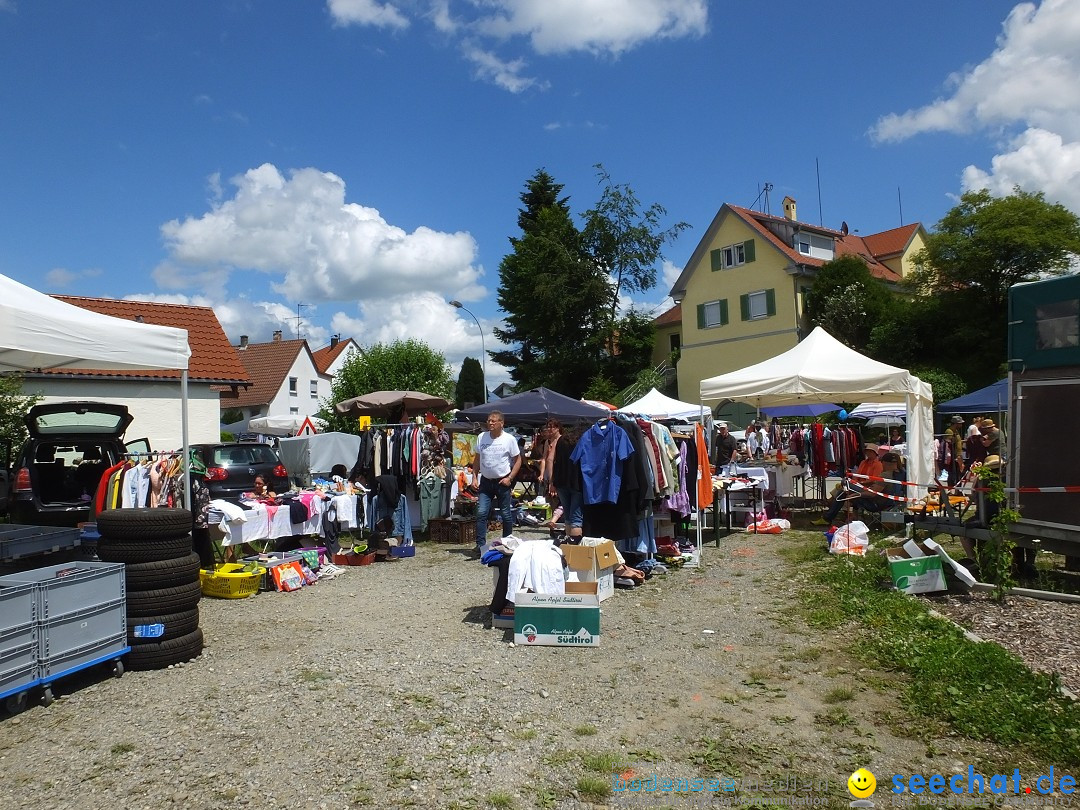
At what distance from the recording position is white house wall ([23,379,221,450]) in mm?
16156

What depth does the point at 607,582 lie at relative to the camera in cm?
741

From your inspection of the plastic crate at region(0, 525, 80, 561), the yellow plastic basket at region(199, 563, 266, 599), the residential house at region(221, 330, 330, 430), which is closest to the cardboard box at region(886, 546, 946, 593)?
the yellow plastic basket at region(199, 563, 266, 599)

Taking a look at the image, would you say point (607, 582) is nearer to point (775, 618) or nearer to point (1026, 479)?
point (775, 618)

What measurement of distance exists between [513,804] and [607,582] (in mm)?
4063

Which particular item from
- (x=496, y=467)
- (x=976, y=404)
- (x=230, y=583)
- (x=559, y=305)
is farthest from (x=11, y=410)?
(x=559, y=305)

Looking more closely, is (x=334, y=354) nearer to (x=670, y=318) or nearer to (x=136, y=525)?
(x=670, y=318)

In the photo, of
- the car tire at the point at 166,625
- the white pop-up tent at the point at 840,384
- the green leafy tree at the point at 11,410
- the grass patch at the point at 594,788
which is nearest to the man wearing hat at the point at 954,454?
the white pop-up tent at the point at 840,384

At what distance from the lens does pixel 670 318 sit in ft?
143

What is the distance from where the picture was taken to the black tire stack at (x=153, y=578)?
210 inches

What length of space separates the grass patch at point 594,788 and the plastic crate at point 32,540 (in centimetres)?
437

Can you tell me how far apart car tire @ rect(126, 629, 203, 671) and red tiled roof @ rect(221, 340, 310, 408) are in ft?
136

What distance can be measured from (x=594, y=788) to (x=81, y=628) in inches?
144

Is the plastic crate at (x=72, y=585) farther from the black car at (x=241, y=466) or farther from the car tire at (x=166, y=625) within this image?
the black car at (x=241, y=466)

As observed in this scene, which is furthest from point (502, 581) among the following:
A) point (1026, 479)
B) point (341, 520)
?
point (1026, 479)
